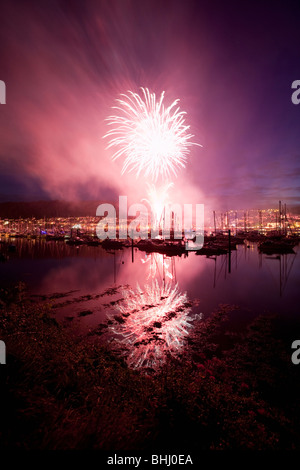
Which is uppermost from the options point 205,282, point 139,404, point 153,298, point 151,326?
point 139,404

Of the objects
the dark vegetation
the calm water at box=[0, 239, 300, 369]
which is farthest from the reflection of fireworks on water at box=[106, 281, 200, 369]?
the dark vegetation

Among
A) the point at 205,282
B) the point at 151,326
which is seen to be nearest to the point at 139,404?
the point at 151,326

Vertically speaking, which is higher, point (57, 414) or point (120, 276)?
point (57, 414)

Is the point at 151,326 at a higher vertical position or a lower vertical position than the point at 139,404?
lower

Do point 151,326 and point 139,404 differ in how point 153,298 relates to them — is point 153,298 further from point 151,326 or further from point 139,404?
point 139,404

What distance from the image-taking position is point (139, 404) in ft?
15.6

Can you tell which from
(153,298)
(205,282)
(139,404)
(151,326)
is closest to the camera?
(139,404)

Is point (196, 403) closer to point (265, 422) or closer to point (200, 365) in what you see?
point (265, 422)

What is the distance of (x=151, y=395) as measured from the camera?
5184mm

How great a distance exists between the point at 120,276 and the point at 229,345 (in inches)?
718

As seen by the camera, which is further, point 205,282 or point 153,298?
point 205,282

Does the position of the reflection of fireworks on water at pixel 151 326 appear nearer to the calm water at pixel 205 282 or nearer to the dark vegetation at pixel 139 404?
the dark vegetation at pixel 139 404

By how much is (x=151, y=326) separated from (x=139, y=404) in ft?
23.5
